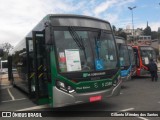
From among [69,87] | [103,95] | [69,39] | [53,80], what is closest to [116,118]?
[103,95]

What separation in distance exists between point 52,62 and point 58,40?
0.70m

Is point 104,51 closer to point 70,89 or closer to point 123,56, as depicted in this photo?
point 70,89

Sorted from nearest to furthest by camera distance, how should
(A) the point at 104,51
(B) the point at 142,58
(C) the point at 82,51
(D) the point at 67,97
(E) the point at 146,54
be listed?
1. (D) the point at 67,97
2. (C) the point at 82,51
3. (A) the point at 104,51
4. (B) the point at 142,58
5. (E) the point at 146,54

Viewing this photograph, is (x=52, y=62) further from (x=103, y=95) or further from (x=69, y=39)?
(x=103, y=95)

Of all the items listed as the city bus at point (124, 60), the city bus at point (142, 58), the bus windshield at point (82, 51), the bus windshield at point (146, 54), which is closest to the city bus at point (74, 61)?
the bus windshield at point (82, 51)

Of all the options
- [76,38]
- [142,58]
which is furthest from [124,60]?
[76,38]

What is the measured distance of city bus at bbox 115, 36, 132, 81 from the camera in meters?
14.0

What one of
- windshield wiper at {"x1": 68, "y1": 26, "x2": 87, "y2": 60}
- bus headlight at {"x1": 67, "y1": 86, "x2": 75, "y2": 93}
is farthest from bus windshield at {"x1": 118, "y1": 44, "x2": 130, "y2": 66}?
bus headlight at {"x1": 67, "y1": 86, "x2": 75, "y2": 93}

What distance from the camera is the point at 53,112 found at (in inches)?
334

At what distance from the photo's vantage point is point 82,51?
7688mm

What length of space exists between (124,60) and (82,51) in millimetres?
7919

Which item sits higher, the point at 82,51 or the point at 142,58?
the point at 82,51

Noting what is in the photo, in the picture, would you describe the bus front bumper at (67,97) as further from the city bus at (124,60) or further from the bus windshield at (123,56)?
the bus windshield at (123,56)

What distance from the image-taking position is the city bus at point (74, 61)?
7.29 meters
